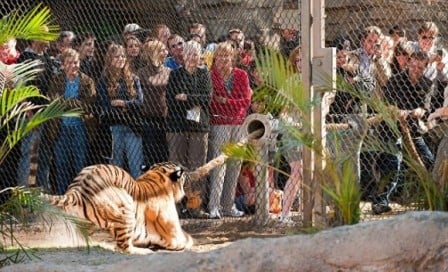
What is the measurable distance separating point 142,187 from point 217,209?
945 mm

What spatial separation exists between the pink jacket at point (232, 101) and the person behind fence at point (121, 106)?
0.70 m

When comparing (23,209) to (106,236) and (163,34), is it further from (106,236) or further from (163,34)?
(163,34)

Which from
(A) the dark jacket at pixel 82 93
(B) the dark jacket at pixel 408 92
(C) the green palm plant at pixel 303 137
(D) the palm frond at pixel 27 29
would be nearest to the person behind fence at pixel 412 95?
(B) the dark jacket at pixel 408 92

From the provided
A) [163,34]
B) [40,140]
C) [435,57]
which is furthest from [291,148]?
[40,140]

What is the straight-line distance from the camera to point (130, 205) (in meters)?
8.03

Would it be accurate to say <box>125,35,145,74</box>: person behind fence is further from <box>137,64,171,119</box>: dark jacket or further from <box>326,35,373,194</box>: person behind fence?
<box>326,35,373,194</box>: person behind fence

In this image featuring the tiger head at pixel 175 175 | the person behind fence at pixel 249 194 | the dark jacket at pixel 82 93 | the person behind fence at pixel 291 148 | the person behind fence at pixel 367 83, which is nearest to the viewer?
the person behind fence at pixel 291 148

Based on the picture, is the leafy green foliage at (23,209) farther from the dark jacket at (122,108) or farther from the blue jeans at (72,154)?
the blue jeans at (72,154)

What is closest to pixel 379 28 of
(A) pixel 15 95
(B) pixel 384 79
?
(B) pixel 384 79

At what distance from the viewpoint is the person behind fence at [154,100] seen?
9.16 meters

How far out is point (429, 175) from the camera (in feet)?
18.7

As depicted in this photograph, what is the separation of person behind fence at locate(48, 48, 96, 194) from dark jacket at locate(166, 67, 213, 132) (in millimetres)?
791

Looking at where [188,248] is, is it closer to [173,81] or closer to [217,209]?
[217,209]

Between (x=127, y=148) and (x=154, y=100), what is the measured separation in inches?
22.0
